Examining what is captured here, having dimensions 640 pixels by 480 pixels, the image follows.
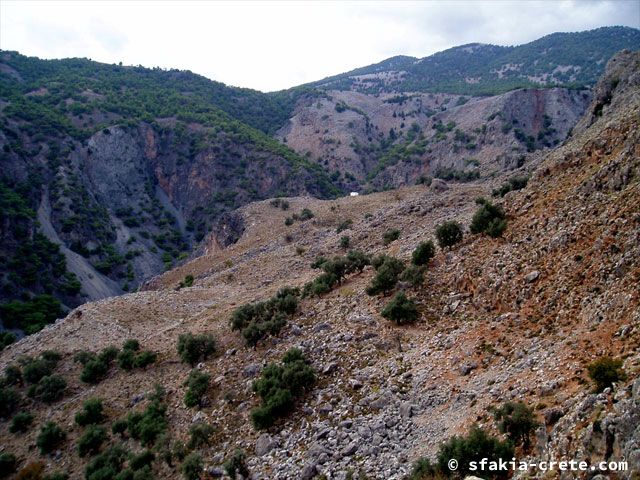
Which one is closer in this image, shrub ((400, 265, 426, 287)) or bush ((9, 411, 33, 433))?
shrub ((400, 265, 426, 287))

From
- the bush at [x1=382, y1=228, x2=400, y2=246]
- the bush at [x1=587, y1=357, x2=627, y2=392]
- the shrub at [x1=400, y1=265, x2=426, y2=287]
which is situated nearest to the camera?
the bush at [x1=587, y1=357, x2=627, y2=392]

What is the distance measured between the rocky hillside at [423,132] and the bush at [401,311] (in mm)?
32573

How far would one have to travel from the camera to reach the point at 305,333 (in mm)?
19891

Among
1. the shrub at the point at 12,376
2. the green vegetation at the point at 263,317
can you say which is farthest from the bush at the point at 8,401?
the green vegetation at the point at 263,317

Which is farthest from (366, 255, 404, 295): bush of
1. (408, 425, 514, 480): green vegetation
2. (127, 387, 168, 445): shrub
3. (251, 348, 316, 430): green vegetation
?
(408, 425, 514, 480): green vegetation

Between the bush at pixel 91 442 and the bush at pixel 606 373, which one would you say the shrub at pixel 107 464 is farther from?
the bush at pixel 606 373

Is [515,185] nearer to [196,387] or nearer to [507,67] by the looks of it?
[196,387]

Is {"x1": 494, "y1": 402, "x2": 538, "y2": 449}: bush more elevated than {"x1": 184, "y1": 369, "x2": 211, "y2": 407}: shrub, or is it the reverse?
{"x1": 494, "y1": 402, "x2": 538, "y2": 449}: bush

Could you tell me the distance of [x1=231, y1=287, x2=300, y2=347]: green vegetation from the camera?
20750 mm

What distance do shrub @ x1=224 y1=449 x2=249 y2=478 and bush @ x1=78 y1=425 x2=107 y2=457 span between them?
7903mm

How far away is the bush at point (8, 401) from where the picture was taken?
2302 cm

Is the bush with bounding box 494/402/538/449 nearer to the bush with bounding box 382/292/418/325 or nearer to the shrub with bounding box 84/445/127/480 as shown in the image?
the bush with bounding box 382/292/418/325

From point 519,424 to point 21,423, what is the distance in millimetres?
21926

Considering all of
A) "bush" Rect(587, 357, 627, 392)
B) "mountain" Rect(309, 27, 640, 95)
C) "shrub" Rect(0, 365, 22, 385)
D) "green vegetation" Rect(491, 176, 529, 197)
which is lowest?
"shrub" Rect(0, 365, 22, 385)
